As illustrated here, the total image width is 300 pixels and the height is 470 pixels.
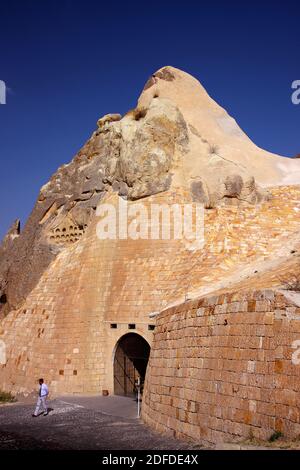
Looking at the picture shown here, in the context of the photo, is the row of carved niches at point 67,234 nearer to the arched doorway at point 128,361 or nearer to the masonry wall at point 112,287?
the masonry wall at point 112,287

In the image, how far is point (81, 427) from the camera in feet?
39.3

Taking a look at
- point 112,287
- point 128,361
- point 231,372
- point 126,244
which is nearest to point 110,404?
point 128,361

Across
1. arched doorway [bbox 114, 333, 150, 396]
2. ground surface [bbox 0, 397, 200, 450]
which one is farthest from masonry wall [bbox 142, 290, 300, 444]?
arched doorway [bbox 114, 333, 150, 396]

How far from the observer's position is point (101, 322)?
17500 millimetres

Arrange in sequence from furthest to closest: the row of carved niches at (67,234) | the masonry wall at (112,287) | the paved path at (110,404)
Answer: the row of carved niches at (67,234), the masonry wall at (112,287), the paved path at (110,404)

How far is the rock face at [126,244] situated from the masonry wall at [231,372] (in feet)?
6.85

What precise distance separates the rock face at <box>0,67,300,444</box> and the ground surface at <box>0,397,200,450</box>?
1.61 m

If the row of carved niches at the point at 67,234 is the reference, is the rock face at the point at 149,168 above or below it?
above

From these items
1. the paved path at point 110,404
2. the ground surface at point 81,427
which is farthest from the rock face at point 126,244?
the ground surface at point 81,427

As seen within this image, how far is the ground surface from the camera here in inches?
386

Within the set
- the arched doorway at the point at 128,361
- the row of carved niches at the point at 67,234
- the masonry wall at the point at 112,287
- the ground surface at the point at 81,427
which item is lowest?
the ground surface at the point at 81,427

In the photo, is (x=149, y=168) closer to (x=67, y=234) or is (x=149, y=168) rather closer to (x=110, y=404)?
(x=67, y=234)

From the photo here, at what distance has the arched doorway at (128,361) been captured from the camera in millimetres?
17156
